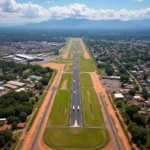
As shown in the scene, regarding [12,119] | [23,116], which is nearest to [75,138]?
[23,116]

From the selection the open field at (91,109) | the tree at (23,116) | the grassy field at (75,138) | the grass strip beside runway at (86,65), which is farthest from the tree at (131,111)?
the grass strip beside runway at (86,65)

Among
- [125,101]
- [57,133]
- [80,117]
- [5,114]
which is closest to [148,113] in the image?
[125,101]

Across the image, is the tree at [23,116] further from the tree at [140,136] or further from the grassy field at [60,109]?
the tree at [140,136]

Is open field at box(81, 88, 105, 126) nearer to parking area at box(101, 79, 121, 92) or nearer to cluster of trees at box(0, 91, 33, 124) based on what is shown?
parking area at box(101, 79, 121, 92)

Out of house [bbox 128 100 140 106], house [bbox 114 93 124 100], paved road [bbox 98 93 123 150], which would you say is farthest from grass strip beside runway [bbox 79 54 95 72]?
paved road [bbox 98 93 123 150]

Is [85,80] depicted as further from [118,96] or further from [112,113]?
[112,113]
